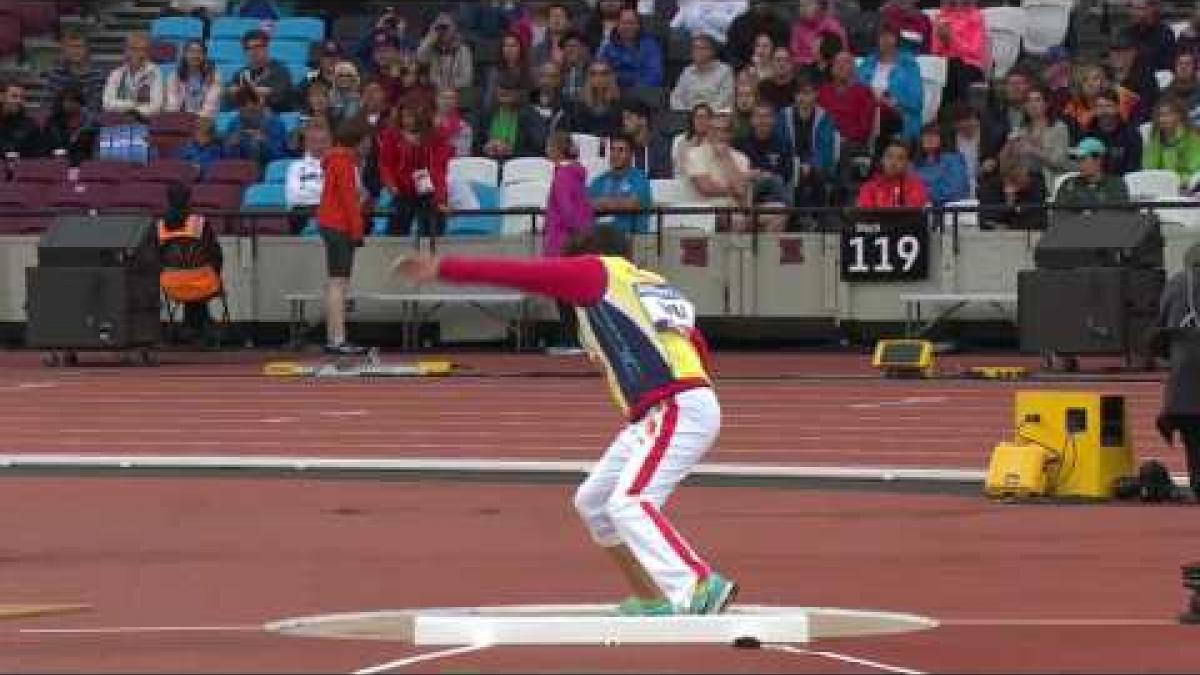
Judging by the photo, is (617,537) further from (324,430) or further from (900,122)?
(900,122)

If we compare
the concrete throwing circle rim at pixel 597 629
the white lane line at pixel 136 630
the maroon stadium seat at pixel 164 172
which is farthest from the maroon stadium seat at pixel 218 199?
the concrete throwing circle rim at pixel 597 629

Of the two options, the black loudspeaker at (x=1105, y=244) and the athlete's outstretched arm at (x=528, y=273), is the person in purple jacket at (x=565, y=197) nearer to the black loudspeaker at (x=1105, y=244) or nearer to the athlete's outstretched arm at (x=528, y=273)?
the black loudspeaker at (x=1105, y=244)

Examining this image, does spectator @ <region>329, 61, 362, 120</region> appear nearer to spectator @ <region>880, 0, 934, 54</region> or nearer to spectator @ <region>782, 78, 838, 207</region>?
spectator @ <region>782, 78, 838, 207</region>

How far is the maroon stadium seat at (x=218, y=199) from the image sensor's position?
3250 centimetres

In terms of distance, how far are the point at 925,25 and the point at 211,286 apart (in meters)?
7.35

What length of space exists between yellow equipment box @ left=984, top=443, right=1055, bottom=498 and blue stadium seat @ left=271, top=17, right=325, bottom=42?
17487 mm

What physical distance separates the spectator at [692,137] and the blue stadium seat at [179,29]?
21.3 feet

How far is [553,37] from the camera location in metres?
34.1

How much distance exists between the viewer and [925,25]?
3262 cm

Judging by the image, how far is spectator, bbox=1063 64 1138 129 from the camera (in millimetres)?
30609

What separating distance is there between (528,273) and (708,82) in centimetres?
2041

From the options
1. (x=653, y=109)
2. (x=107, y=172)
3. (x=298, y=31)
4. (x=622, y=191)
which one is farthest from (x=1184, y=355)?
(x=298, y=31)

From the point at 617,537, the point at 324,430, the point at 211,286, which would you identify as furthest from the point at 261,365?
the point at 617,537

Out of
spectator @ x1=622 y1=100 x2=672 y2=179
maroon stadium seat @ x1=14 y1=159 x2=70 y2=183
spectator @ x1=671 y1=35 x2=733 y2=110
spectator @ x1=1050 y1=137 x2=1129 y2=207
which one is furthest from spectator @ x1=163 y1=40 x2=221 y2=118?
spectator @ x1=1050 y1=137 x2=1129 y2=207
